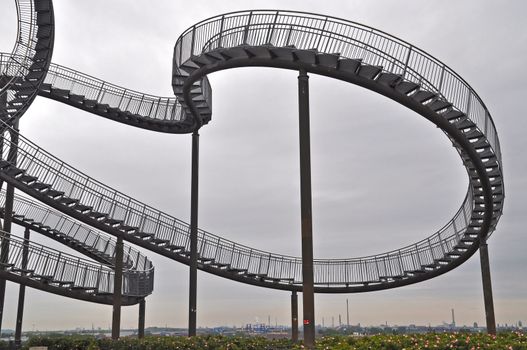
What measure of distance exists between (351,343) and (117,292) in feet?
44.0

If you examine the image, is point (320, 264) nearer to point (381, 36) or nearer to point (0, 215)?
point (381, 36)

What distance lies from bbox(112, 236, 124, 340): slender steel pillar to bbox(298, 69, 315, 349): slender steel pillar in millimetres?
10129

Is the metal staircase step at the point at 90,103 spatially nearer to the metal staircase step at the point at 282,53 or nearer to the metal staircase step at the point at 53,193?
the metal staircase step at the point at 53,193

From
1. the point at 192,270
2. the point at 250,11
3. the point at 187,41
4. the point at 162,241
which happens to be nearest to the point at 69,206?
the point at 162,241

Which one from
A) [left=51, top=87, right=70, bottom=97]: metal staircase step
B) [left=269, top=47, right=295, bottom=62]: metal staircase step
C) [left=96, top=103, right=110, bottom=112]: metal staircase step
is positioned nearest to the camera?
[left=269, top=47, right=295, bottom=62]: metal staircase step

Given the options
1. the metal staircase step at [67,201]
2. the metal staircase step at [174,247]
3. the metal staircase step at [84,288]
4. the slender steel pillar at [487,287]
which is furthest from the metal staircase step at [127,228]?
the slender steel pillar at [487,287]

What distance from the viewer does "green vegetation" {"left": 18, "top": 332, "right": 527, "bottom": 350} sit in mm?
11117

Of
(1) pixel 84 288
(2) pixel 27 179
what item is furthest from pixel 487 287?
(2) pixel 27 179

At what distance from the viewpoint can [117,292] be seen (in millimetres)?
23141

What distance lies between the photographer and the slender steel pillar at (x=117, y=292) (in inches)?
901

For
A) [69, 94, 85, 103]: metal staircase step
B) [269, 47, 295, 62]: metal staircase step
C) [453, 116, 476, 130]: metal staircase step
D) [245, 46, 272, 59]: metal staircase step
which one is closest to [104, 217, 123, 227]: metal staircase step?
[69, 94, 85, 103]: metal staircase step

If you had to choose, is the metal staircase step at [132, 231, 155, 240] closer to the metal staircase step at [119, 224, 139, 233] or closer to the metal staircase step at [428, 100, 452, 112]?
the metal staircase step at [119, 224, 139, 233]

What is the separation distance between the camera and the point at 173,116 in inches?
1153

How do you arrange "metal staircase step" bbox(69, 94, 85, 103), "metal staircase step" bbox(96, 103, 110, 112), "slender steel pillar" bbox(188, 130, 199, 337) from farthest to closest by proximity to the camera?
1. "metal staircase step" bbox(96, 103, 110, 112)
2. "metal staircase step" bbox(69, 94, 85, 103)
3. "slender steel pillar" bbox(188, 130, 199, 337)
